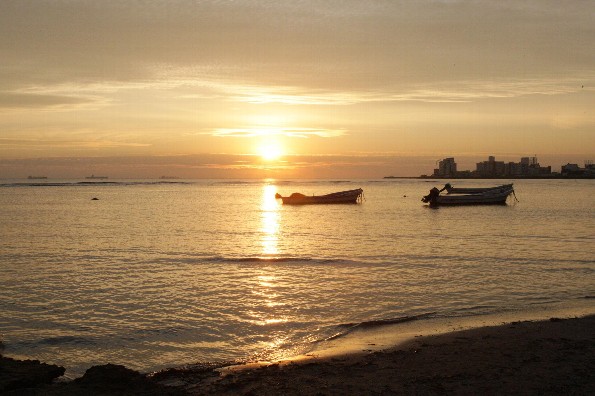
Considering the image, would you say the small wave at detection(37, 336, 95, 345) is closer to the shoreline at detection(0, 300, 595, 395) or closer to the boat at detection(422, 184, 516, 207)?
the shoreline at detection(0, 300, 595, 395)

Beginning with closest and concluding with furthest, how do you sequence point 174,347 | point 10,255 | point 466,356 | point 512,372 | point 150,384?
point 150,384 < point 512,372 < point 466,356 < point 174,347 < point 10,255

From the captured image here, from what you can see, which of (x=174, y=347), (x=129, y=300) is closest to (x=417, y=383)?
(x=174, y=347)

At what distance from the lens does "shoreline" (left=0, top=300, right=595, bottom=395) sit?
8461mm

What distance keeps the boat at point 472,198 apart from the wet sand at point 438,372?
62893mm

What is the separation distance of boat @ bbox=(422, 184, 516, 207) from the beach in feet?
206

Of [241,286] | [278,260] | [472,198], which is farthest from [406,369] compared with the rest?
[472,198]

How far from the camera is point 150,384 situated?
8422 millimetres

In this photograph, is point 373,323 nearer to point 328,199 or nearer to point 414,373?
point 414,373

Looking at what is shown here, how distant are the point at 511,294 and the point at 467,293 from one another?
1339 millimetres

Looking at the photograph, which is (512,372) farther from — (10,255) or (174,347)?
(10,255)

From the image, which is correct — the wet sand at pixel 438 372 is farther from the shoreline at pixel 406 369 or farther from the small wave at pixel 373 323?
the small wave at pixel 373 323

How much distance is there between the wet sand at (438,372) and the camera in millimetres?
8500

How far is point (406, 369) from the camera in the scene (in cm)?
948

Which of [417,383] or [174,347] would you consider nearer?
[417,383]
